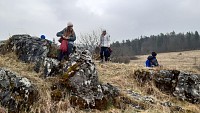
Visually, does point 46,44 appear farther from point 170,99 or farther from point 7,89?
point 170,99

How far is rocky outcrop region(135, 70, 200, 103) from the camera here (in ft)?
33.2

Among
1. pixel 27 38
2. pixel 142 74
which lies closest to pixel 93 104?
pixel 142 74

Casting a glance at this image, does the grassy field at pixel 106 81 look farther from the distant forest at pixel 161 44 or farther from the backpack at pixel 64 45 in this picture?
the distant forest at pixel 161 44

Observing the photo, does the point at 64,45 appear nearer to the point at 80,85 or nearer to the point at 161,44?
the point at 80,85

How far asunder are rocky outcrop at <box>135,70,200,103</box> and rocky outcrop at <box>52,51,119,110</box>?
2.56 meters

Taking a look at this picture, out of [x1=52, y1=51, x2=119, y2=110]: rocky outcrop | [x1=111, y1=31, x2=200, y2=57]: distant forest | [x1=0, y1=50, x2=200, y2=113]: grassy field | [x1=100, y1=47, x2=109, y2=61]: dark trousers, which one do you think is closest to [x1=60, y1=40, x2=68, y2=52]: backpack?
[x1=52, y1=51, x2=119, y2=110]: rocky outcrop

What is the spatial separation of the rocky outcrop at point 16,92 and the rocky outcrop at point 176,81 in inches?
180

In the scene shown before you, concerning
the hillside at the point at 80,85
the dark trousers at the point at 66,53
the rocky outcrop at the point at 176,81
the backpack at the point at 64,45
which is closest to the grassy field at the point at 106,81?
the hillside at the point at 80,85

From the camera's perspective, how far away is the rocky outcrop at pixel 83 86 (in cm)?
742

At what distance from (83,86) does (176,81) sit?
13.5 ft

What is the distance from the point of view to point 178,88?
1023 centimetres

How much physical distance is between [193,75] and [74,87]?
485cm

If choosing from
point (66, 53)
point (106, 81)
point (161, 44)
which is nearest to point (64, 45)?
point (66, 53)

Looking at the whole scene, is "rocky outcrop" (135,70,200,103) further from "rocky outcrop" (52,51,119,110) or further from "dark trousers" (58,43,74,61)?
"dark trousers" (58,43,74,61)
